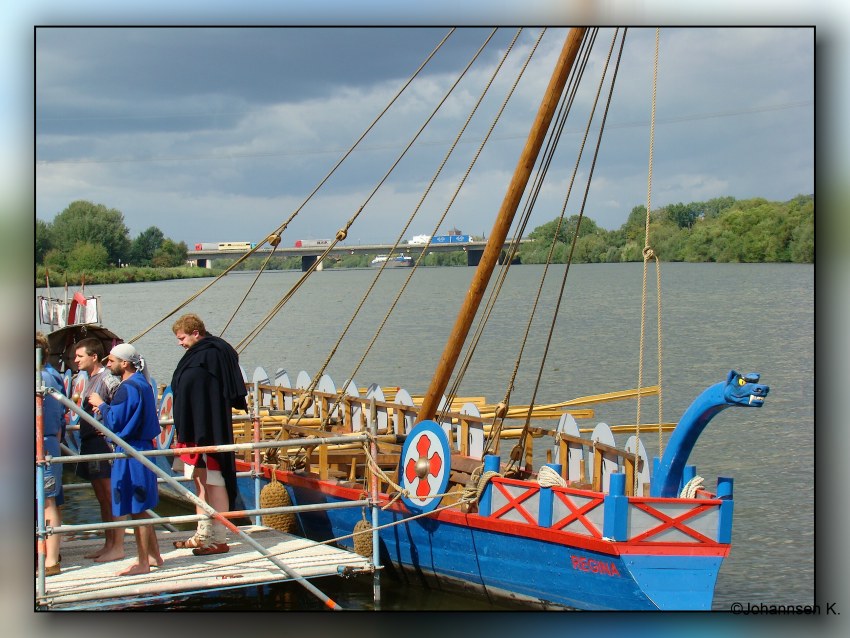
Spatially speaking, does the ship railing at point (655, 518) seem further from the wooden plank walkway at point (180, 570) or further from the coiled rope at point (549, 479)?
the wooden plank walkway at point (180, 570)

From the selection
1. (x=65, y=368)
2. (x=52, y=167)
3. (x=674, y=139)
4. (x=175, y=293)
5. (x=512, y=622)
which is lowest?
(x=512, y=622)

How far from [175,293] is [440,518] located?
614 cm

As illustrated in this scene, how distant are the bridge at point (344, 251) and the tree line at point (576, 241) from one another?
0.38ft

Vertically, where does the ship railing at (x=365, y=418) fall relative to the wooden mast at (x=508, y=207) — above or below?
below

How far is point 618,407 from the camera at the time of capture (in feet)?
58.6

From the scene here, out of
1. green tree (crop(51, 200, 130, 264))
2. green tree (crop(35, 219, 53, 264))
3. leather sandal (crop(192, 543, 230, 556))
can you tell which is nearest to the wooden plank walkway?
leather sandal (crop(192, 543, 230, 556))

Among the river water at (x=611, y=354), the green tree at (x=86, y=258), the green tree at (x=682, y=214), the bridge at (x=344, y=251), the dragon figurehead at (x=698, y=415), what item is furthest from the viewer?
the green tree at (x=682, y=214)

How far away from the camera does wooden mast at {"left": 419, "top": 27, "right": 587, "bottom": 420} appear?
7922 millimetres

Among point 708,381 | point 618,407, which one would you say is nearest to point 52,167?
point 618,407

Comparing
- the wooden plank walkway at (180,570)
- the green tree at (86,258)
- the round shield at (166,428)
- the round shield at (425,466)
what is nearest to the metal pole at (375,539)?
the wooden plank walkway at (180,570)

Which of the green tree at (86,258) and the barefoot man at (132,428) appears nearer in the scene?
the barefoot man at (132,428)

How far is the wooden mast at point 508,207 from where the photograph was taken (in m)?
7.92

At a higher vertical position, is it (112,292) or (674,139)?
(674,139)
